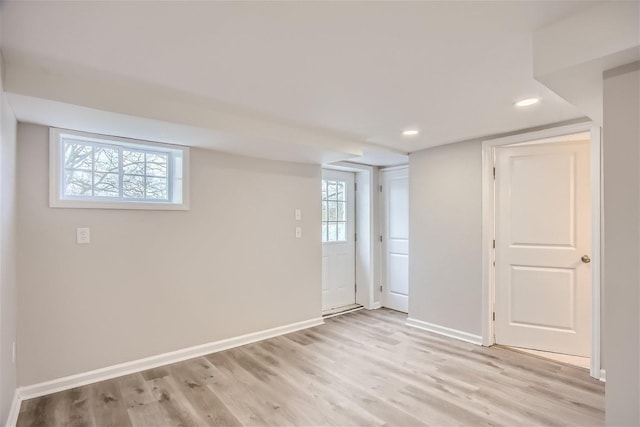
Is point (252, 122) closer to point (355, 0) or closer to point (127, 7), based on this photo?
point (127, 7)

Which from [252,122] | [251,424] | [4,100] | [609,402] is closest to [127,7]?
[4,100]

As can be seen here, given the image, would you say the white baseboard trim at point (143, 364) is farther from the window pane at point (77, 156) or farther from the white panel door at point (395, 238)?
the window pane at point (77, 156)

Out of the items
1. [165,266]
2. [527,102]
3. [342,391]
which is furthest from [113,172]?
[527,102]

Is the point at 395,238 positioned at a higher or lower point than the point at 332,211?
lower

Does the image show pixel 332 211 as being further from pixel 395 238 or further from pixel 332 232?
pixel 395 238

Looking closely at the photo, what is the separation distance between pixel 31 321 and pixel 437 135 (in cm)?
379

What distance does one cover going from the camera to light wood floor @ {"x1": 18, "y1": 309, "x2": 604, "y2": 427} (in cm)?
217

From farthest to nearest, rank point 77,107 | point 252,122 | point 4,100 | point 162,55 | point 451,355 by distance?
point 451,355 < point 252,122 < point 77,107 < point 4,100 < point 162,55

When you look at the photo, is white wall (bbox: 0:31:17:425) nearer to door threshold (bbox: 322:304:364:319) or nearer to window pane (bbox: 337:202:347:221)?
door threshold (bbox: 322:304:364:319)

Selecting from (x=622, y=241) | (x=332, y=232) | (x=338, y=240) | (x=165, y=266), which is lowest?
(x=165, y=266)

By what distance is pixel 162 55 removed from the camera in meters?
1.75

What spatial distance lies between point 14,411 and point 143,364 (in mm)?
867

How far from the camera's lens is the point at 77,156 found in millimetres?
2709

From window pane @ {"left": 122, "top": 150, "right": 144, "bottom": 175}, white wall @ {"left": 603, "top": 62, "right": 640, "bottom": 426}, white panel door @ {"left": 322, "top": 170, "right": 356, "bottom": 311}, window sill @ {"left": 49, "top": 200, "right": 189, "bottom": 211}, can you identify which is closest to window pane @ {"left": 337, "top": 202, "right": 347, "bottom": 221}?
white panel door @ {"left": 322, "top": 170, "right": 356, "bottom": 311}
